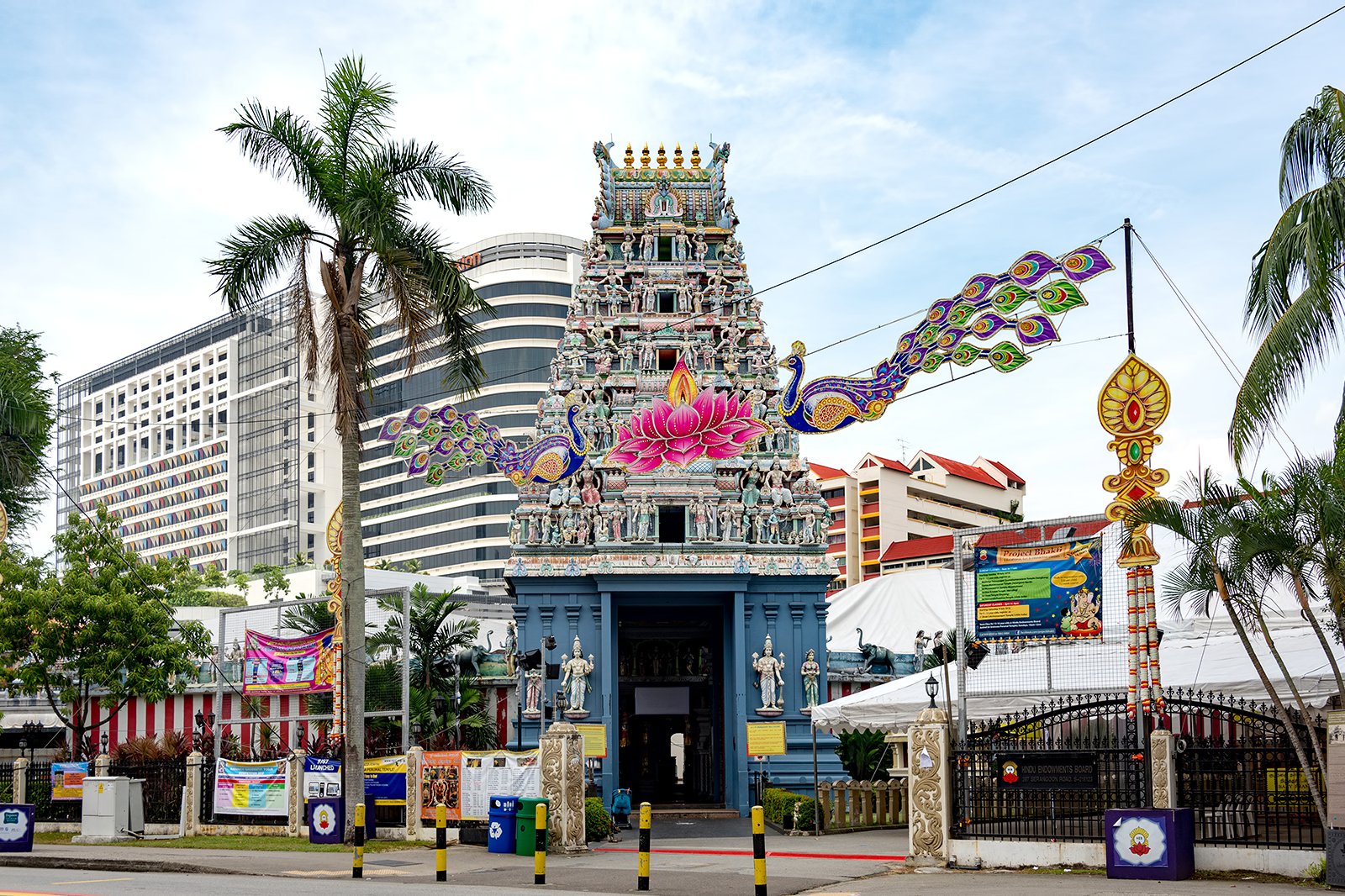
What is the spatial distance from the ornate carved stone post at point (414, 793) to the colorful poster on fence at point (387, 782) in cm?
39

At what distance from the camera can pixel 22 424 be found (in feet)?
113

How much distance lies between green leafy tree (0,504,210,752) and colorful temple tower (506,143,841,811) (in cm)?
899

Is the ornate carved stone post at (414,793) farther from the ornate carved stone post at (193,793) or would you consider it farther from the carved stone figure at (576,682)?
the carved stone figure at (576,682)

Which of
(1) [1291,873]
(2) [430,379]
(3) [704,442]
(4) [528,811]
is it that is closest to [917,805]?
(1) [1291,873]

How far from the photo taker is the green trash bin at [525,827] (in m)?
23.9

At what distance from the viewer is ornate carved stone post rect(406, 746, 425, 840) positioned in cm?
2664

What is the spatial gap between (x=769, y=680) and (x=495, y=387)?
101252 millimetres

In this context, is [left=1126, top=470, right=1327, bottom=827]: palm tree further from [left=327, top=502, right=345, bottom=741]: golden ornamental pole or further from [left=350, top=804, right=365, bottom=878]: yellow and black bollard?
[left=327, top=502, right=345, bottom=741]: golden ornamental pole

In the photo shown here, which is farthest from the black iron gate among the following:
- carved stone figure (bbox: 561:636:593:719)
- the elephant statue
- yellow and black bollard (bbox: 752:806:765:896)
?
the elephant statue

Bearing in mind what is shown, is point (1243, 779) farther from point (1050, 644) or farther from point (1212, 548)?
point (1050, 644)

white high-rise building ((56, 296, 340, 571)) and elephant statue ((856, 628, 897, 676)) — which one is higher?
white high-rise building ((56, 296, 340, 571))

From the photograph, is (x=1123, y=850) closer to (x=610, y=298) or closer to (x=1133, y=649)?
(x=1133, y=649)

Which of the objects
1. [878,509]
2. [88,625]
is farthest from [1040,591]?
[878,509]

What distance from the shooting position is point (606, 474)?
37500mm
